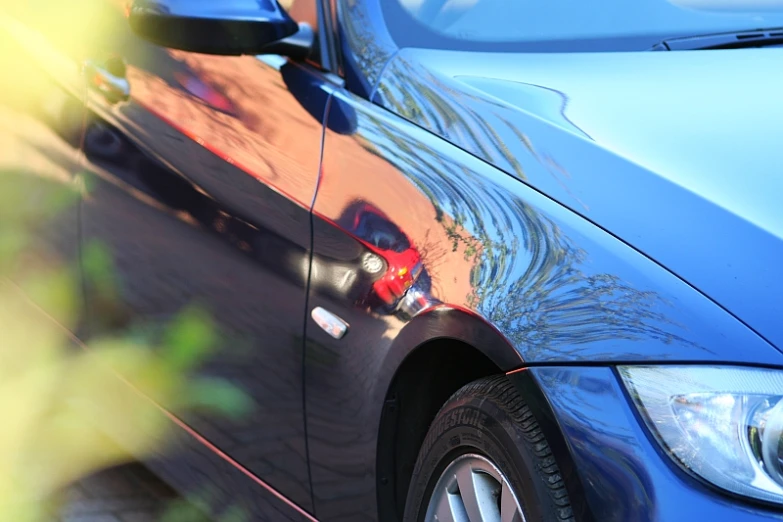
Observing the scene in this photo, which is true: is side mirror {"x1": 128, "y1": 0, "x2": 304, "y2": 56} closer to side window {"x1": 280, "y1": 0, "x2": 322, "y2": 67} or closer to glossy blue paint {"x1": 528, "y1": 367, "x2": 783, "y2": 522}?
side window {"x1": 280, "y1": 0, "x2": 322, "y2": 67}

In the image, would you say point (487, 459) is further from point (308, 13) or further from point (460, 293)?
point (308, 13)

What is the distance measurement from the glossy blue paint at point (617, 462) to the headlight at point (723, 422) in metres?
0.02

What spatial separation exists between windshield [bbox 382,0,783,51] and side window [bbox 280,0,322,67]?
0.15 meters

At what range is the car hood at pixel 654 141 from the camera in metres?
1.52

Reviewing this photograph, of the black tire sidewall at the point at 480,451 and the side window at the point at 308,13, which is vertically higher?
the side window at the point at 308,13

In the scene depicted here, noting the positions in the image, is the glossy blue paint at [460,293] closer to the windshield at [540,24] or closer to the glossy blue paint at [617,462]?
the glossy blue paint at [617,462]

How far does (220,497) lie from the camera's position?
8.07 ft

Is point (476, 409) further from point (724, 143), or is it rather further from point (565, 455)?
point (724, 143)

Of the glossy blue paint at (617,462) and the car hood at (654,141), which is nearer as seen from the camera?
the glossy blue paint at (617,462)

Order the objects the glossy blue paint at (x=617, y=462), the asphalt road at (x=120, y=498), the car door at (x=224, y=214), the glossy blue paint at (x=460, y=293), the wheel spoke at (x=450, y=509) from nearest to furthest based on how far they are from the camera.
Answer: the glossy blue paint at (x=617, y=462)
the glossy blue paint at (x=460, y=293)
the wheel spoke at (x=450, y=509)
the car door at (x=224, y=214)
the asphalt road at (x=120, y=498)

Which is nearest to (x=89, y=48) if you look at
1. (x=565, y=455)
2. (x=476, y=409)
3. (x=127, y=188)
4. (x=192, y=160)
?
(x=127, y=188)

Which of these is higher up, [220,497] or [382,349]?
[382,349]

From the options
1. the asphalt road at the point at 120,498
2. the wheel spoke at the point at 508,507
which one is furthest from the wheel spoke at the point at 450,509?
the asphalt road at the point at 120,498

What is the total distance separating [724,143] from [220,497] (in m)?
1.33
